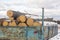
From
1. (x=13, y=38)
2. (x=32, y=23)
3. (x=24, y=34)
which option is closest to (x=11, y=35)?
(x=13, y=38)

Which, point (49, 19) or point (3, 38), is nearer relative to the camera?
point (3, 38)

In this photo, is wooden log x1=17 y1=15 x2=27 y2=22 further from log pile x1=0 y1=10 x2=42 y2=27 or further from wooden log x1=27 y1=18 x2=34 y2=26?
wooden log x1=27 y1=18 x2=34 y2=26

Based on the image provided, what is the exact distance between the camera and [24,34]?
14.2 ft

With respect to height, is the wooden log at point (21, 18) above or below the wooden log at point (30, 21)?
above

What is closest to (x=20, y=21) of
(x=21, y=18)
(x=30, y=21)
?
(x=21, y=18)

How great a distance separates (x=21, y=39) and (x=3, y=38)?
21.6 inches

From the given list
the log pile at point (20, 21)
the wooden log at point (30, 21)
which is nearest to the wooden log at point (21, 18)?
the log pile at point (20, 21)

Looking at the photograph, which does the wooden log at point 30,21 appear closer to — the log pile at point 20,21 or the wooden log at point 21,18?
the log pile at point 20,21

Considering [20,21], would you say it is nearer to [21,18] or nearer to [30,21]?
Result: [21,18]

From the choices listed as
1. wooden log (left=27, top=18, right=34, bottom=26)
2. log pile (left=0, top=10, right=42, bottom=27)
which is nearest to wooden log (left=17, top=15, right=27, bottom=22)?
log pile (left=0, top=10, right=42, bottom=27)

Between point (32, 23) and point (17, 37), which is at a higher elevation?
point (32, 23)

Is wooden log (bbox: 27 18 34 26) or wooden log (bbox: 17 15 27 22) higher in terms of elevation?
wooden log (bbox: 17 15 27 22)

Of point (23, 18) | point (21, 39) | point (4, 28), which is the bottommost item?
point (21, 39)

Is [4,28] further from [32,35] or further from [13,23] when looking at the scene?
[32,35]
